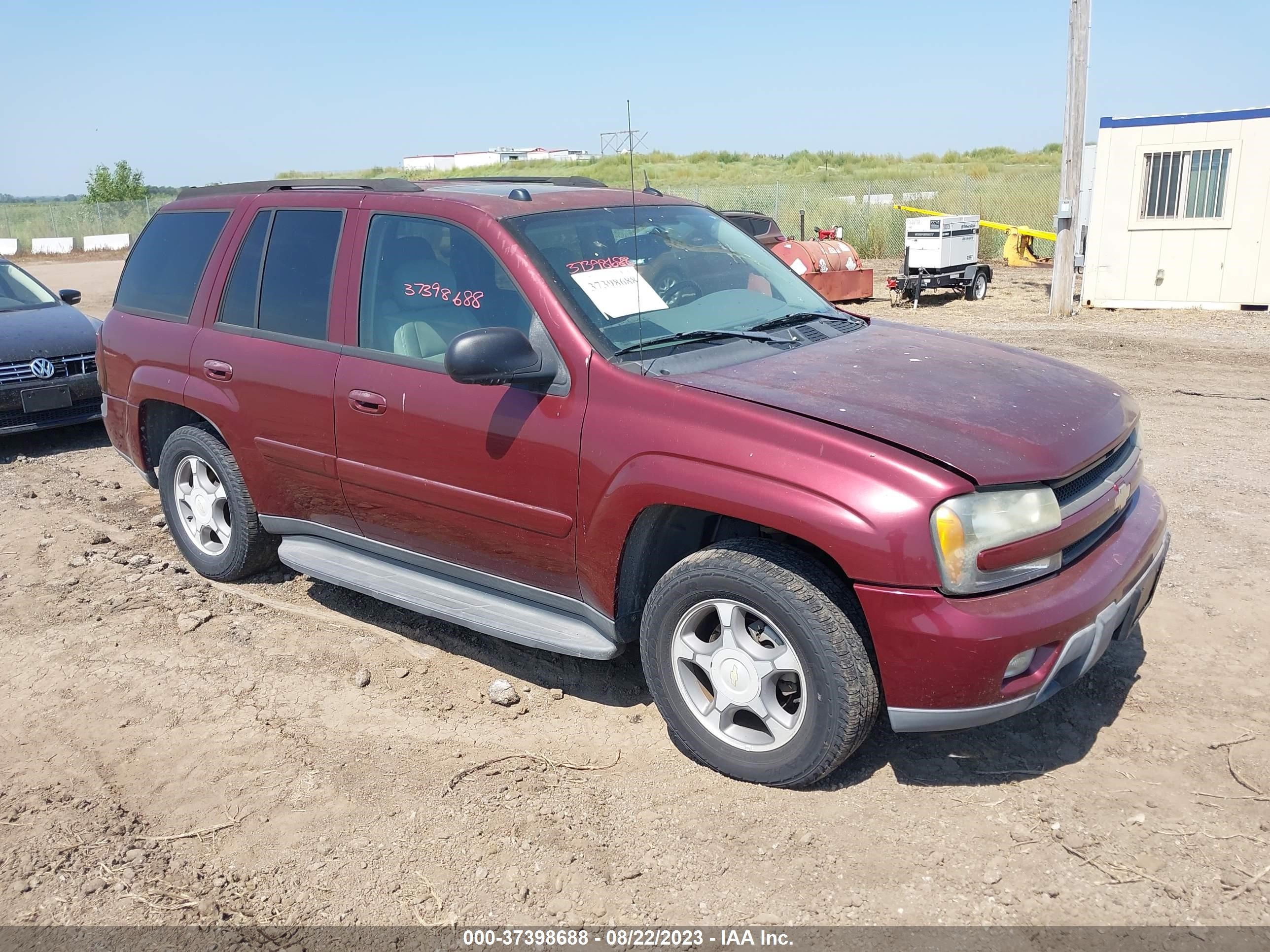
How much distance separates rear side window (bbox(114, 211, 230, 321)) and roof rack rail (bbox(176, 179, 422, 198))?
14cm

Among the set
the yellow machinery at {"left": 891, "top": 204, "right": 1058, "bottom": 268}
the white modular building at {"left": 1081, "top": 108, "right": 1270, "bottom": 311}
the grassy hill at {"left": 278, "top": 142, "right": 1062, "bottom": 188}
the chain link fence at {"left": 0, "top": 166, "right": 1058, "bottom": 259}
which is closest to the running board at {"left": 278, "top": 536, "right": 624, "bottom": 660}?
the white modular building at {"left": 1081, "top": 108, "right": 1270, "bottom": 311}

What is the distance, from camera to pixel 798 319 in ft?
14.2

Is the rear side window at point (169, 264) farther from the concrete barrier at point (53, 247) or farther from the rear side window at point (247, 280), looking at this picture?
the concrete barrier at point (53, 247)

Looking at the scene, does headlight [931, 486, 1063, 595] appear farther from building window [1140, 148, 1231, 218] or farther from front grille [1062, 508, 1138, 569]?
building window [1140, 148, 1231, 218]

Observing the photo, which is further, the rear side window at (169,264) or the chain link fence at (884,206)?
the chain link fence at (884,206)

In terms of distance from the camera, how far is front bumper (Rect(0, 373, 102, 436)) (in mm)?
8070

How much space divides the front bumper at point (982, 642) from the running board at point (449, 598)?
3.55ft

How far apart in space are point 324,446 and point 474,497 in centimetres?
90

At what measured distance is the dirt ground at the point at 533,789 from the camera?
292cm

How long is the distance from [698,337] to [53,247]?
130ft

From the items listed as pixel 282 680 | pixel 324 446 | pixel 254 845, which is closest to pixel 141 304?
pixel 324 446

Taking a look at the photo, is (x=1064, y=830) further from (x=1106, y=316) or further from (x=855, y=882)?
(x=1106, y=316)

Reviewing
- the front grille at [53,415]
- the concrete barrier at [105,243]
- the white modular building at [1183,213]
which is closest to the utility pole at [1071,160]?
the white modular building at [1183,213]

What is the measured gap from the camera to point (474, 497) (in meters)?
3.89
